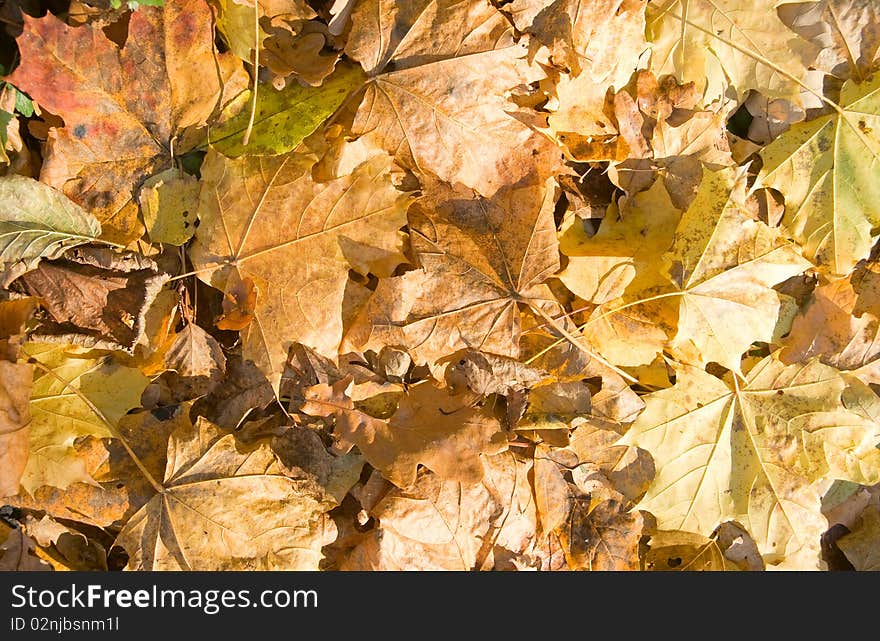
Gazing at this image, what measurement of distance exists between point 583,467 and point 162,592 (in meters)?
1.23

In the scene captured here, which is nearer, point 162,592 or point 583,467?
point 162,592

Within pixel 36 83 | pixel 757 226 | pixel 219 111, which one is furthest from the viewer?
pixel 757 226

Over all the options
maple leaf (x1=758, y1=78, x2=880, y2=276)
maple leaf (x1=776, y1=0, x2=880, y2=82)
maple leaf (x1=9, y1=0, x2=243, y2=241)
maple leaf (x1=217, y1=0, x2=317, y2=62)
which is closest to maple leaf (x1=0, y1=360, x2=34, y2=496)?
maple leaf (x1=9, y1=0, x2=243, y2=241)

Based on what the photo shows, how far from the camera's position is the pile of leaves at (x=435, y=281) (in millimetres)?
1665

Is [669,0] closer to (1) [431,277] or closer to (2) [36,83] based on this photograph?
(1) [431,277]

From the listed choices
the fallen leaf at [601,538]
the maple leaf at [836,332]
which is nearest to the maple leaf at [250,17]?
the fallen leaf at [601,538]

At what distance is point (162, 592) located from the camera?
177 centimetres

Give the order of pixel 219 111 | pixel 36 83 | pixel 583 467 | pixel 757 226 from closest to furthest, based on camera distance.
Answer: pixel 36 83 < pixel 219 111 < pixel 757 226 < pixel 583 467

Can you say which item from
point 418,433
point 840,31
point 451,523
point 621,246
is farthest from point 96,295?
point 840,31

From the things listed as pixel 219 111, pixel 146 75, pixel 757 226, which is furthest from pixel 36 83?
pixel 757 226

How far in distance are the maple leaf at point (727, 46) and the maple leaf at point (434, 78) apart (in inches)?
19.1

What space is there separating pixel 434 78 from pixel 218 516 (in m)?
1.28

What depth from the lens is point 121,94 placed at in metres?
1.64

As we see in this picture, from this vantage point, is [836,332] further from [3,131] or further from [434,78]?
[3,131]
